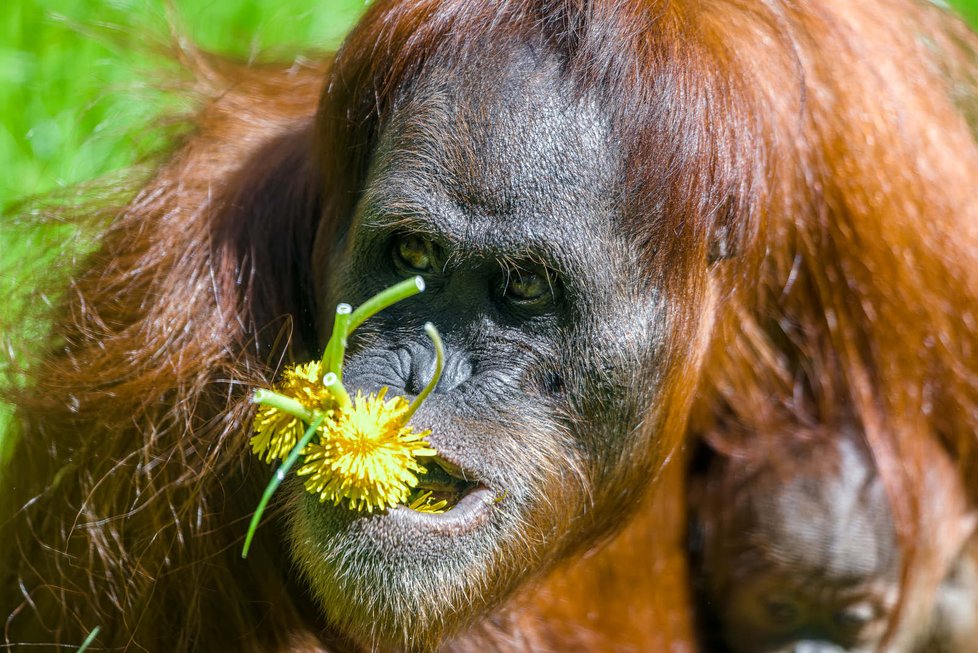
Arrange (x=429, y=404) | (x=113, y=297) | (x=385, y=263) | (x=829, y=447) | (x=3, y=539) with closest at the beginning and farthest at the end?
(x=429, y=404)
(x=385, y=263)
(x=113, y=297)
(x=3, y=539)
(x=829, y=447)

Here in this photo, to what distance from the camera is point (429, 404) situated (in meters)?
2.15

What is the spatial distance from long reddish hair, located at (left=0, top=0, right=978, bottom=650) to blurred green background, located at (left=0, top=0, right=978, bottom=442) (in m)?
0.26

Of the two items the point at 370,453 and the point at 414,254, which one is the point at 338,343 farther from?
the point at 414,254

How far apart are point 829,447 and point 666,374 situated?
0.80 meters

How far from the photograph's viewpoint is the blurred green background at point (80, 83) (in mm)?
3045

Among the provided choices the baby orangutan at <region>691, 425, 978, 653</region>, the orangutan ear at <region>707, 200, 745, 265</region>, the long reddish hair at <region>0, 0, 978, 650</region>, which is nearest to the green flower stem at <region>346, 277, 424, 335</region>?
the long reddish hair at <region>0, 0, 978, 650</region>

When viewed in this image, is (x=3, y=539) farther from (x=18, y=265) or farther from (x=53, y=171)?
(x=53, y=171)

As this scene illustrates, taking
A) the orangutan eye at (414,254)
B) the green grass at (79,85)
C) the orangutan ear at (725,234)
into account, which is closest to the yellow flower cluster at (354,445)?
the orangutan eye at (414,254)

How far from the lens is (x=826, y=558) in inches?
120

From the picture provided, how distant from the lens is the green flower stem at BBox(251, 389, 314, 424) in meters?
1.94

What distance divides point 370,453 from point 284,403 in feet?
0.51

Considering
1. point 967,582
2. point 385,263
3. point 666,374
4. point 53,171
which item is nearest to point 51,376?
point 385,263

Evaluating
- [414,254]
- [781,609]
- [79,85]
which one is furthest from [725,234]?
[79,85]

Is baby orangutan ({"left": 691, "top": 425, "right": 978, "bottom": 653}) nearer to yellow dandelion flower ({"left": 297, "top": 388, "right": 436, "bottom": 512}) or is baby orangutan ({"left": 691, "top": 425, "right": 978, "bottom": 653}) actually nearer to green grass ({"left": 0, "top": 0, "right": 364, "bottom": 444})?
yellow dandelion flower ({"left": 297, "top": 388, "right": 436, "bottom": 512})
